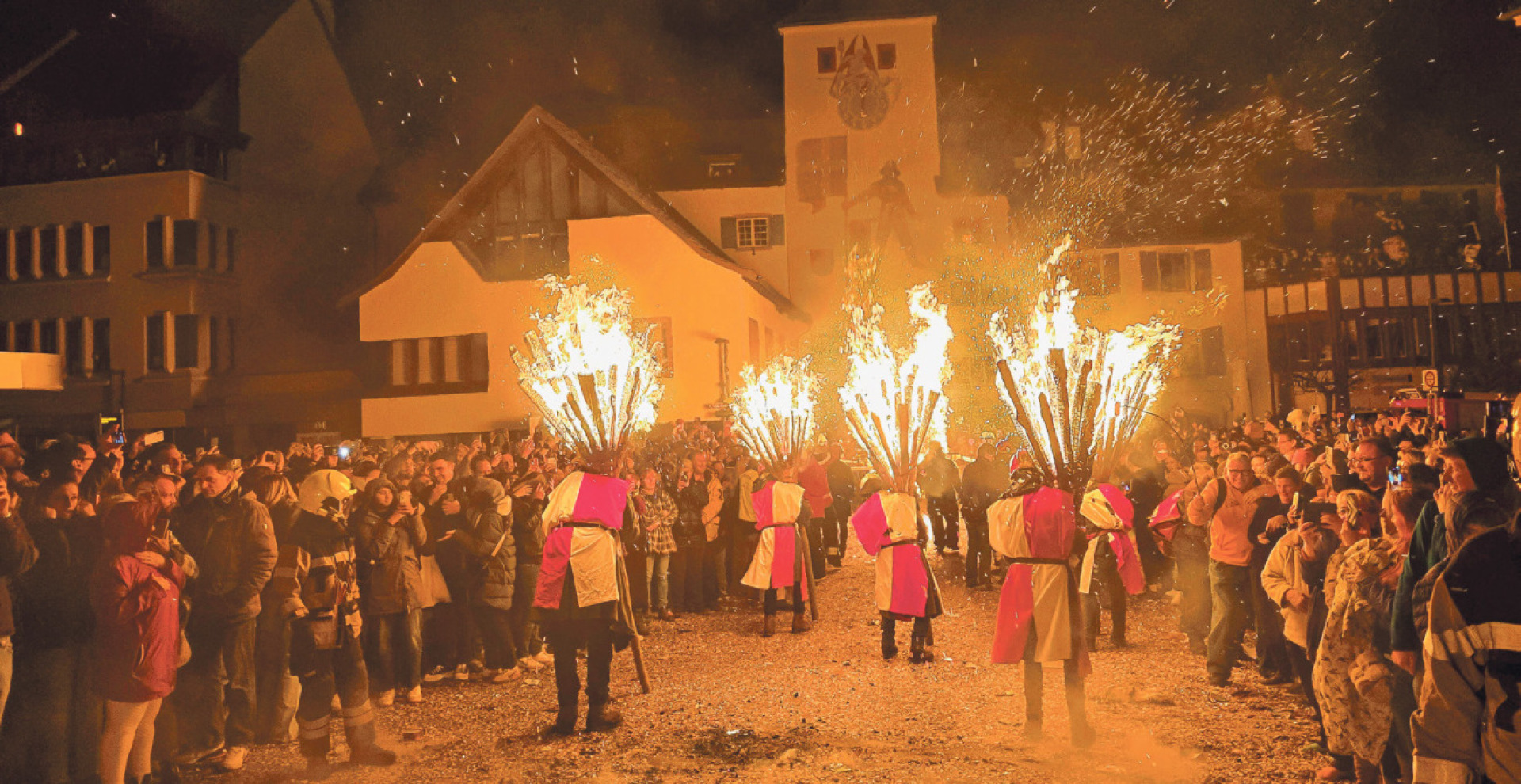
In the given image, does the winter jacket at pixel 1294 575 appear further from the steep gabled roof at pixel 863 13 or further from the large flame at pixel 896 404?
the steep gabled roof at pixel 863 13

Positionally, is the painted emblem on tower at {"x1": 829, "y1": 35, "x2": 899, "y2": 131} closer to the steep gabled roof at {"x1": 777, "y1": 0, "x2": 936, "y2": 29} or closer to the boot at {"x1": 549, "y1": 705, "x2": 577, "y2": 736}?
the steep gabled roof at {"x1": 777, "y1": 0, "x2": 936, "y2": 29}

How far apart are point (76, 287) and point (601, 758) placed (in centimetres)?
2987

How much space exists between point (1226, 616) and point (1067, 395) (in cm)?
231

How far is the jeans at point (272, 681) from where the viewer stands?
22.7 ft

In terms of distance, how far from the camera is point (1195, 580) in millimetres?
8656

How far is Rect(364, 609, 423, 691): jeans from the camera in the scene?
7.79 meters

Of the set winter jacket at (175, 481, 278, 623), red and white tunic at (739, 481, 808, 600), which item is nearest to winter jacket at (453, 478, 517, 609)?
winter jacket at (175, 481, 278, 623)

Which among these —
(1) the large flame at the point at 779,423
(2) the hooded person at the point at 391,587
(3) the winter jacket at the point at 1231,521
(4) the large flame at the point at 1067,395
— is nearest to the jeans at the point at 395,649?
(2) the hooded person at the point at 391,587

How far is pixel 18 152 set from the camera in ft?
94.7

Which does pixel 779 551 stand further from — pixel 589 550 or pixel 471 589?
pixel 589 550

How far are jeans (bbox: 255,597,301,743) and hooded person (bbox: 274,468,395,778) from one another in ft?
2.17

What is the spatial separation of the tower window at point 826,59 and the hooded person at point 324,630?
29.0 meters

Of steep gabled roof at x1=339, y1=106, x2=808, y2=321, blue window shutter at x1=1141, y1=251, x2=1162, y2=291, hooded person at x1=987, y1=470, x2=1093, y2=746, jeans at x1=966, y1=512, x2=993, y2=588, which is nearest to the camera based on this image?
hooded person at x1=987, y1=470, x2=1093, y2=746

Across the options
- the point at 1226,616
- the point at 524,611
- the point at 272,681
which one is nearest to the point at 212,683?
the point at 272,681
